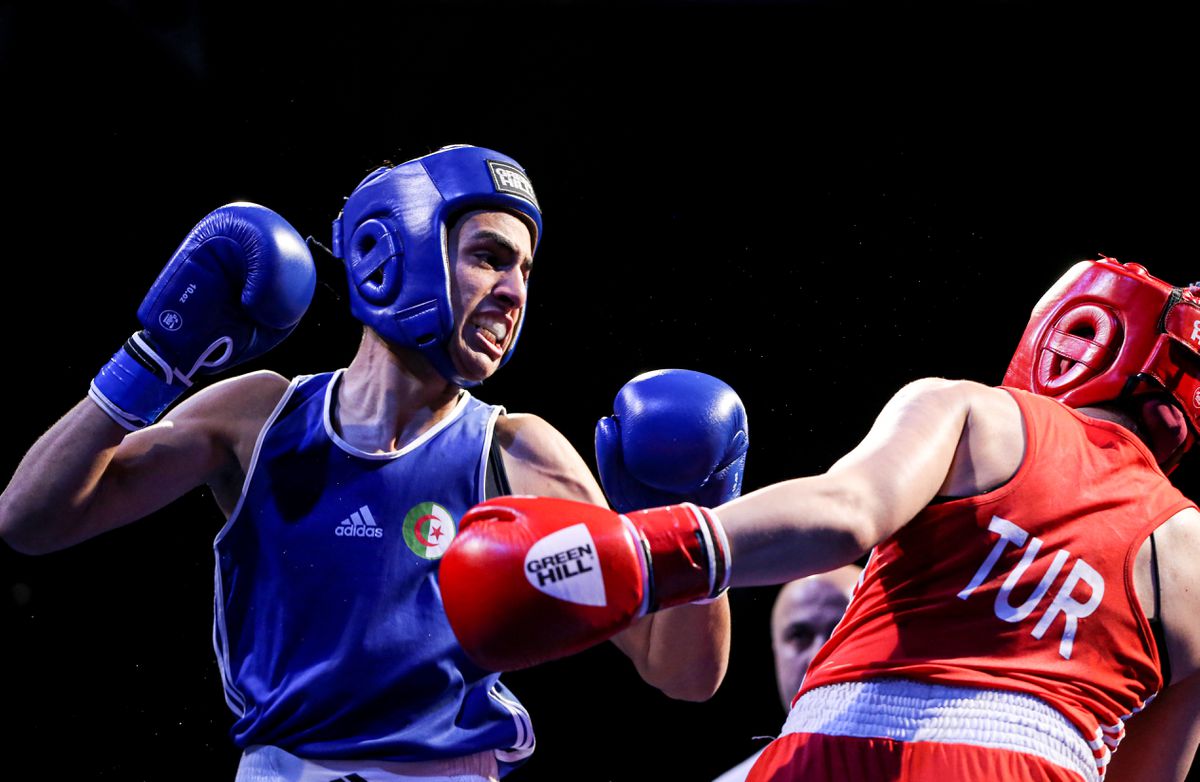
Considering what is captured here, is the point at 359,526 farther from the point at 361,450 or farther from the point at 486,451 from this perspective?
the point at 486,451

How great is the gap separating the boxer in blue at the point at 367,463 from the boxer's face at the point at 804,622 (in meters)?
1.46

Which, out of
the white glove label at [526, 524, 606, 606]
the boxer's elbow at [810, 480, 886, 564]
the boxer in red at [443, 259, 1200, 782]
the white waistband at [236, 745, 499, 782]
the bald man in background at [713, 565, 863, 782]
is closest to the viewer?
the white glove label at [526, 524, 606, 606]

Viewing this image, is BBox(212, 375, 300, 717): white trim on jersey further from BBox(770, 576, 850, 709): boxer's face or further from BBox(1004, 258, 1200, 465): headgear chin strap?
BBox(770, 576, 850, 709): boxer's face

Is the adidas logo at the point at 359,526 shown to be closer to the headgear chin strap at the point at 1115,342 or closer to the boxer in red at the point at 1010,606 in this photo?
the boxer in red at the point at 1010,606

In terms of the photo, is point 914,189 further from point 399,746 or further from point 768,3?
point 399,746

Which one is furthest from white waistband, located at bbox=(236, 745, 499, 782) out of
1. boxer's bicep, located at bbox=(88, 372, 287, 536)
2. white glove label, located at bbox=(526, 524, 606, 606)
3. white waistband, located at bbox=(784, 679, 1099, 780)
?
white glove label, located at bbox=(526, 524, 606, 606)

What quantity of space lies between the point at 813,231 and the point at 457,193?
2487 millimetres

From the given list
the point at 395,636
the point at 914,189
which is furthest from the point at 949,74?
the point at 395,636

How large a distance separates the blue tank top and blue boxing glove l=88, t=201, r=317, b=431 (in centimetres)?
16

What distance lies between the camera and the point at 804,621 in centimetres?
347

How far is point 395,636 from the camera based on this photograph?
186 centimetres

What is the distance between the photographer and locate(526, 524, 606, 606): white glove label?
116 cm

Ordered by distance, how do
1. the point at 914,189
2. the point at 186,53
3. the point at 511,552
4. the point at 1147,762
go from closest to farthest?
the point at 511,552 → the point at 1147,762 → the point at 186,53 → the point at 914,189

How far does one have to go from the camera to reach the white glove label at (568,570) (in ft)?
3.81
